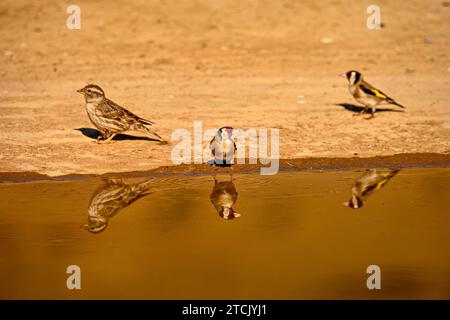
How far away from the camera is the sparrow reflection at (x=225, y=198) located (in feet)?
32.3

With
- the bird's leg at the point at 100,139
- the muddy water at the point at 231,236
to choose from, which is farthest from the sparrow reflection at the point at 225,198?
the bird's leg at the point at 100,139

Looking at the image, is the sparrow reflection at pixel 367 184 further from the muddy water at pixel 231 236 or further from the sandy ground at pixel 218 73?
the sandy ground at pixel 218 73

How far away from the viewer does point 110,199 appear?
10.4 meters

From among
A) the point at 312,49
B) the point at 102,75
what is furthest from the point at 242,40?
the point at 102,75

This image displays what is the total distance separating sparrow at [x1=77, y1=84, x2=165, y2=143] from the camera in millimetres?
12430

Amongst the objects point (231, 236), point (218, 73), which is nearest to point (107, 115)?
point (231, 236)

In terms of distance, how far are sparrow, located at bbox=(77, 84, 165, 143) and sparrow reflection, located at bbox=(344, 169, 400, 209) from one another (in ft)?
9.46

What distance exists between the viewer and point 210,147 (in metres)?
11.6

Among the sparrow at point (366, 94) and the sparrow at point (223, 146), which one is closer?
the sparrow at point (223, 146)

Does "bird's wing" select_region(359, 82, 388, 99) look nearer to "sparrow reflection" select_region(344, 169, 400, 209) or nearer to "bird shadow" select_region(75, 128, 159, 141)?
"sparrow reflection" select_region(344, 169, 400, 209)

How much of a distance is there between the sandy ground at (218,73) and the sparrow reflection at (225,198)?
119 cm

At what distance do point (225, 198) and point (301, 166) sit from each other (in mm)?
1753
